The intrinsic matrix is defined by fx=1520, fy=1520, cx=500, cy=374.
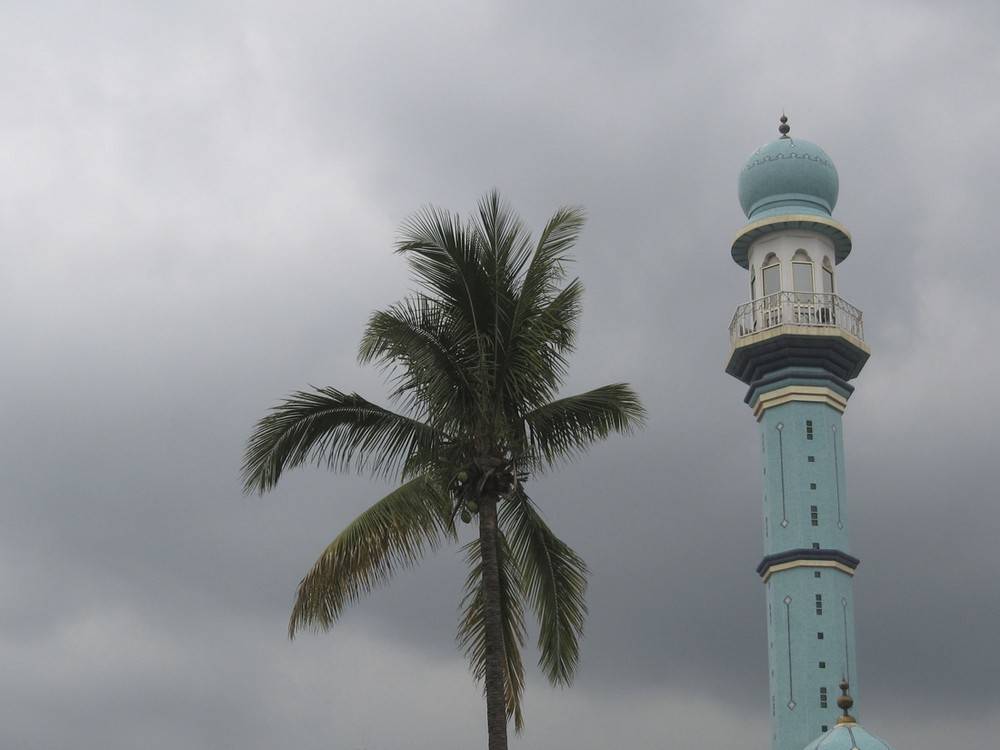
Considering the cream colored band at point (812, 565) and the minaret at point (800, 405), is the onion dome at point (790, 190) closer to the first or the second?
the minaret at point (800, 405)

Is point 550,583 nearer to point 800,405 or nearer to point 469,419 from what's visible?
point 469,419

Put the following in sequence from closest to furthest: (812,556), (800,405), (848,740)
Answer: (848,740), (812,556), (800,405)

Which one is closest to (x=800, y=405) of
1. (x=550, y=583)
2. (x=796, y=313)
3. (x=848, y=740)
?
(x=796, y=313)

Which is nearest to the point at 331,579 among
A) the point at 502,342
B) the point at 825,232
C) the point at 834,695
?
the point at 502,342

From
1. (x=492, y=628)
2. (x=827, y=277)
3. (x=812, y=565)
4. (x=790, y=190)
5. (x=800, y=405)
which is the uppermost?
(x=790, y=190)

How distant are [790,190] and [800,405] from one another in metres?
7.33

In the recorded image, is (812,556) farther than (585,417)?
Yes

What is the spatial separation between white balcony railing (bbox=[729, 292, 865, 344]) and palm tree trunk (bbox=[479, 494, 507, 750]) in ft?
89.7

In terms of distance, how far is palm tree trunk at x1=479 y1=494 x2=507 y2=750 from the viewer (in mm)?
19281

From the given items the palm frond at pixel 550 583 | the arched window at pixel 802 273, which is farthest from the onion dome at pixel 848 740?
the arched window at pixel 802 273

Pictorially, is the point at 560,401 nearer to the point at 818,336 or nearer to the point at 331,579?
the point at 331,579

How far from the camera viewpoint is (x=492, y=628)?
1981cm

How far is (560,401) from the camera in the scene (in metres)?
21.6

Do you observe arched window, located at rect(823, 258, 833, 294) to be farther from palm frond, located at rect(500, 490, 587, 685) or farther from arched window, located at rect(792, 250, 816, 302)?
palm frond, located at rect(500, 490, 587, 685)
